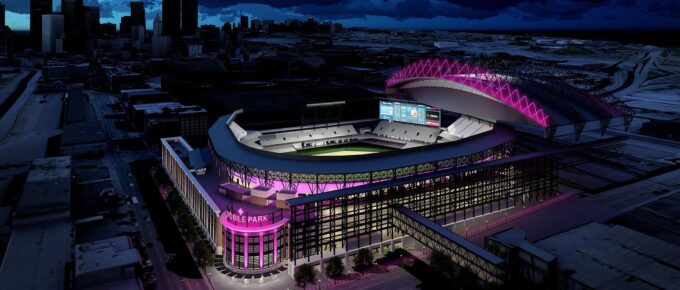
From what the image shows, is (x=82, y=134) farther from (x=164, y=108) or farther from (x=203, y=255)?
(x=203, y=255)

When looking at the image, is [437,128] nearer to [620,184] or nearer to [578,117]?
[578,117]

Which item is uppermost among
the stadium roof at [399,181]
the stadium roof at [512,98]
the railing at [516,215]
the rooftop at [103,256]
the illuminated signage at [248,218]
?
the stadium roof at [512,98]

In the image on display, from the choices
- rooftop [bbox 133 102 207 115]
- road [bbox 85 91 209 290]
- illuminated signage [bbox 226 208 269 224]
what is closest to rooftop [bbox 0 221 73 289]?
road [bbox 85 91 209 290]

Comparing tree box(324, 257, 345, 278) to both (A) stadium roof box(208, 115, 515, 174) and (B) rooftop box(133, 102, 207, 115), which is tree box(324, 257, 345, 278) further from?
(B) rooftop box(133, 102, 207, 115)

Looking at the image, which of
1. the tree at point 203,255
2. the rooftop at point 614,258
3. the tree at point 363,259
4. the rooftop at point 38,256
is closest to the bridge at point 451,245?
the tree at point 363,259

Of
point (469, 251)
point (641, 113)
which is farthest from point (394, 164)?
point (641, 113)

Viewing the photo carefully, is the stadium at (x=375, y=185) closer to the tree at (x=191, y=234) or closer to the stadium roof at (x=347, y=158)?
the stadium roof at (x=347, y=158)
